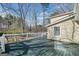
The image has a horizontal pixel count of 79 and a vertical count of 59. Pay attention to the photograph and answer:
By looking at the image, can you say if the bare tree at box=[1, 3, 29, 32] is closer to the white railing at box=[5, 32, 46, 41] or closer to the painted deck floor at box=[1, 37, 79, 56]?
the white railing at box=[5, 32, 46, 41]

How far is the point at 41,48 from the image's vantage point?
1658 mm

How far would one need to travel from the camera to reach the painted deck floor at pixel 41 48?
5.38 feet

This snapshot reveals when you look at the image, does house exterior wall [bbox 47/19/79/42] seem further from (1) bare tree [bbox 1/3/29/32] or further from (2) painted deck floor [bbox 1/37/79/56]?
(1) bare tree [bbox 1/3/29/32]

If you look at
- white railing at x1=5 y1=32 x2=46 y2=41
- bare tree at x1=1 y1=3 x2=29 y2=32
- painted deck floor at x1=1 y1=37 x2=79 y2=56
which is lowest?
painted deck floor at x1=1 y1=37 x2=79 y2=56

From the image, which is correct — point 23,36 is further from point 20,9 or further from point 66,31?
point 66,31

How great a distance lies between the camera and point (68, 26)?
164cm

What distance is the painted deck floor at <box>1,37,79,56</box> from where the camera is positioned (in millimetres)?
1641

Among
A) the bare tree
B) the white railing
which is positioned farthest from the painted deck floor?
the bare tree

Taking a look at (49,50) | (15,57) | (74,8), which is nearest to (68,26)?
(74,8)

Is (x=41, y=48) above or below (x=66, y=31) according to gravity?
below

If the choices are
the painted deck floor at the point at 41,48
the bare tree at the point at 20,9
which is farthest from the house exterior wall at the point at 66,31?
the bare tree at the point at 20,9

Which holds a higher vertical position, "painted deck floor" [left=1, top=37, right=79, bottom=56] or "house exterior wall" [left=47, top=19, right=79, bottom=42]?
"house exterior wall" [left=47, top=19, right=79, bottom=42]

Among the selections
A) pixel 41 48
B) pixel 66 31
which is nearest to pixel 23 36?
pixel 41 48

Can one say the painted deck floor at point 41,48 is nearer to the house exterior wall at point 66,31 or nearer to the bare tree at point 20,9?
the house exterior wall at point 66,31
